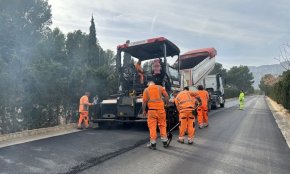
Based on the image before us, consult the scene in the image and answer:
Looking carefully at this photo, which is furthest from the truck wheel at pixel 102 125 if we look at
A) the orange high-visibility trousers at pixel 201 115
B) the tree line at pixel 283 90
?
the tree line at pixel 283 90

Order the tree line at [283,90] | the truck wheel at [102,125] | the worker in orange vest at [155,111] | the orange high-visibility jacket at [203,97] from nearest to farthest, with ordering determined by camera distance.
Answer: the worker in orange vest at [155,111], the truck wheel at [102,125], the orange high-visibility jacket at [203,97], the tree line at [283,90]

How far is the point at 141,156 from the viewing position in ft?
22.2

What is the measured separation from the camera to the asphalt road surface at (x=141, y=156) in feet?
18.7

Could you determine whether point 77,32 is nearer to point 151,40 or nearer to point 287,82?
point 287,82

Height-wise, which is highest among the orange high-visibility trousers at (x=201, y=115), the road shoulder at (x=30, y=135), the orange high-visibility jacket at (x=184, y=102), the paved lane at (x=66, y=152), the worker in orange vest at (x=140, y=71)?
the worker in orange vest at (x=140, y=71)

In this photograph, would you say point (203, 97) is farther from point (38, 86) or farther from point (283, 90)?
point (283, 90)

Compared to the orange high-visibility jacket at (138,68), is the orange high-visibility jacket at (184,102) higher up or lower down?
lower down

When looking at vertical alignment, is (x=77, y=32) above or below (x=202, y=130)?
above

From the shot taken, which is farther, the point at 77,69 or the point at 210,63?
the point at 210,63

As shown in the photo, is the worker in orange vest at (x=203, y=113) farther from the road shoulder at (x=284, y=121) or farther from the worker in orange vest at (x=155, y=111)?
the worker in orange vest at (x=155, y=111)

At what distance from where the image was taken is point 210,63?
19.0 meters

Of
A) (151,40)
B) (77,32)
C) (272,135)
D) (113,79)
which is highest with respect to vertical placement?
(77,32)

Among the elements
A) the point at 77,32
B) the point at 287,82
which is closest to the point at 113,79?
the point at 287,82

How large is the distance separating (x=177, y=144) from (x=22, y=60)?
222 inches
